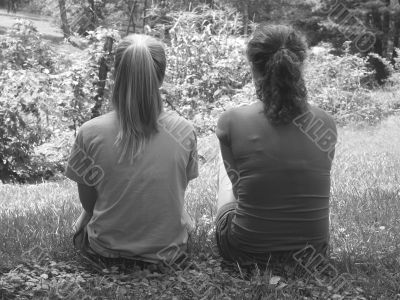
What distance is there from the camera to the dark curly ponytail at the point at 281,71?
3024 mm

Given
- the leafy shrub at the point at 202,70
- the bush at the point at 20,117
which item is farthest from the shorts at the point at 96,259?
the leafy shrub at the point at 202,70

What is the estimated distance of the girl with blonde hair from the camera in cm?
313

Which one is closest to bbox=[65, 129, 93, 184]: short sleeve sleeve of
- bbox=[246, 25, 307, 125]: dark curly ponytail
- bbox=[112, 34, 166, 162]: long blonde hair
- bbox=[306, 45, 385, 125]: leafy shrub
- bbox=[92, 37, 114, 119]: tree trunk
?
bbox=[112, 34, 166, 162]: long blonde hair

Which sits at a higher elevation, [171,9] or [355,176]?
[355,176]

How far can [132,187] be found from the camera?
3139 mm

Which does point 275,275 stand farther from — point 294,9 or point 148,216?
point 294,9

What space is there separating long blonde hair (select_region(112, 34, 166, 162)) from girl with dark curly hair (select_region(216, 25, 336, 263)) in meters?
0.40

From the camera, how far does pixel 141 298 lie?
2.83m

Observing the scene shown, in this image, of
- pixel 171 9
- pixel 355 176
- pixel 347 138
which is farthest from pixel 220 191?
pixel 171 9

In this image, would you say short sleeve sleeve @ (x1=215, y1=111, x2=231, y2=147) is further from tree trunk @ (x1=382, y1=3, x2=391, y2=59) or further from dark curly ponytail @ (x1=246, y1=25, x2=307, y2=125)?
tree trunk @ (x1=382, y1=3, x2=391, y2=59)

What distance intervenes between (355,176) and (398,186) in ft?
2.30

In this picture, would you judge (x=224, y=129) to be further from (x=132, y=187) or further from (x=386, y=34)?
(x=386, y=34)

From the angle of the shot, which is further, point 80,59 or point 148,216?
point 80,59

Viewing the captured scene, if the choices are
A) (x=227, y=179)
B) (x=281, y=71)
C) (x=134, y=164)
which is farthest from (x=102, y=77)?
(x=281, y=71)
